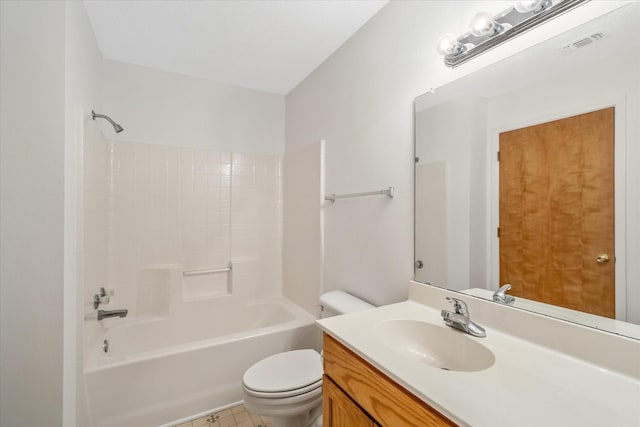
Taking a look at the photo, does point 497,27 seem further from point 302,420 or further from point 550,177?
point 302,420

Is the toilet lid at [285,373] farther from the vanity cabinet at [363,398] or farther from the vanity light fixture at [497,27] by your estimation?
the vanity light fixture at [497,27]

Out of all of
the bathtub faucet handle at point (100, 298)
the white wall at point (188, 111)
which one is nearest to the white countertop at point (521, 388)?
the bathtub faucet handle at point (100, 298)

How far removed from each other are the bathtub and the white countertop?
118 centimetres

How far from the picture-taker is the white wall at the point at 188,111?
2.10m

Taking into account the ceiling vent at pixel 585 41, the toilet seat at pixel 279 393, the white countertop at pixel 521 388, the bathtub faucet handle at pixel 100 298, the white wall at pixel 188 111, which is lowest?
the toilet seat at pixel 279 393

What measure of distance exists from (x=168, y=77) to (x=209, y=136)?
21.2 inches

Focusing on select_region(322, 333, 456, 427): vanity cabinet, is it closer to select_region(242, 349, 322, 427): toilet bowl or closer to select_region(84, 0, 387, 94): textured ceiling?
select_region(242, 349, 322, 427): toilet bowl

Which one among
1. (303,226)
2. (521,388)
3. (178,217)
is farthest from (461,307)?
(178,217)

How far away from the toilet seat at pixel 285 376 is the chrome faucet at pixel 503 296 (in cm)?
92

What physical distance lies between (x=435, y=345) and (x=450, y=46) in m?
1.14

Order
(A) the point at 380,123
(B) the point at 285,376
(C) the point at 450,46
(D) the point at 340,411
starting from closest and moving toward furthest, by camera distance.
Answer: (D) the point at 340,411
(C) the point at 450,46
(B) the point at 285,376
(A) the point at 380,123

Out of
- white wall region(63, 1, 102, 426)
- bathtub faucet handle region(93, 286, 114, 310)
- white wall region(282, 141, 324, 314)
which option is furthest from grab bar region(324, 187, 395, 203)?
bathtub faucet handle region(93, 286, 114, 310)

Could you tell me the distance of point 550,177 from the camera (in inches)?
34.6

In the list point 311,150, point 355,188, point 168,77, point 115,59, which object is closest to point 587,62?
point 355,188
